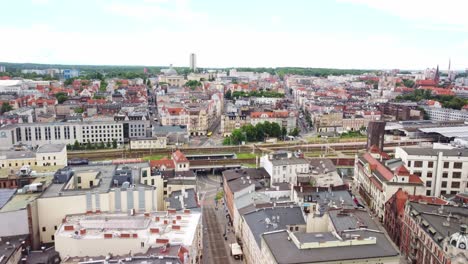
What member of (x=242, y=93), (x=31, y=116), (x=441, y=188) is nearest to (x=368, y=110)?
(x=242, y=93)

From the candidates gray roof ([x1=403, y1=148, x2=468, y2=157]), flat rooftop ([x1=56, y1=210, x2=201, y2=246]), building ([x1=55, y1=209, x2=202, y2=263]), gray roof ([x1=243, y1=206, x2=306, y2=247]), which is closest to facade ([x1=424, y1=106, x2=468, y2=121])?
gray roof ([x1=403, y1=148, x2=468, y2=157])

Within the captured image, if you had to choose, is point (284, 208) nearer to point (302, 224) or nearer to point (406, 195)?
point (302, 224)

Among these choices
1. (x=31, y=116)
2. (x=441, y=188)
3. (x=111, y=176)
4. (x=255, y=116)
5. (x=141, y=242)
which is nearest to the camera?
(x=141, y=242)

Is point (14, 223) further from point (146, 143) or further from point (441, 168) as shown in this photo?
point (146, 143)

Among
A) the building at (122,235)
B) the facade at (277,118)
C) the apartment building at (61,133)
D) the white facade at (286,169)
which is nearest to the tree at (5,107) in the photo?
the apartment building at (61,133)

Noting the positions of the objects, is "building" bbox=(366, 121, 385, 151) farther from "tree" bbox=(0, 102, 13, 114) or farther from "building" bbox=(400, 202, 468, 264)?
"tree" bbox=(0, 102, 13, 114)

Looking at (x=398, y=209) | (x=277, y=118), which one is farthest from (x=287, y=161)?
(x=277, y=118)

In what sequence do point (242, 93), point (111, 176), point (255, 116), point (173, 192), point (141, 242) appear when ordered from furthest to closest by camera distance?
point (242, 93)
point (255, 116)
point (173, 192)
point (111, 176)
point (141, 242)
